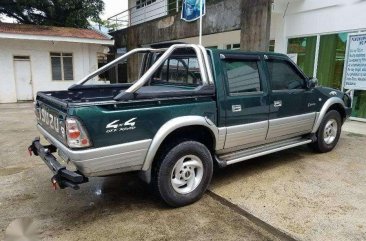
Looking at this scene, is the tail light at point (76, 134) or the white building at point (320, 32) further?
the white building at point (320, 32)

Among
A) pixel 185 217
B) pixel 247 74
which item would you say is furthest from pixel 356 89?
pixel 185 217

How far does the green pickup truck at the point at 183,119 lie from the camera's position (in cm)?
304

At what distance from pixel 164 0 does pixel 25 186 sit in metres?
14.7

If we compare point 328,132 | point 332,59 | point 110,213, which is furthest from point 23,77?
point 328,132

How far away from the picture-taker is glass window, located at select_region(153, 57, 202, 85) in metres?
4.22

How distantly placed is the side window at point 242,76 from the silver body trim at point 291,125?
64cm

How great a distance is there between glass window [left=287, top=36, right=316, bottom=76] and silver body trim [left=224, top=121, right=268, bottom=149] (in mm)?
6432

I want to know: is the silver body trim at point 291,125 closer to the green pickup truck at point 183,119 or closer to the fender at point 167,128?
the green pickup truck at point 183,119

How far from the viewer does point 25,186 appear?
438 cm

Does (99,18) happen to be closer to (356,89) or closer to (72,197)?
(356,89)

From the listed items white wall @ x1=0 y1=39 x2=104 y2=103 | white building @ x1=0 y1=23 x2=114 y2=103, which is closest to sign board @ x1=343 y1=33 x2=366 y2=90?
white building @ x1=0 y1=23 x2=114 y2=103

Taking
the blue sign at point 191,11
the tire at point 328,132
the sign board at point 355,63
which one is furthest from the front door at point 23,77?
the tire at point 328,132

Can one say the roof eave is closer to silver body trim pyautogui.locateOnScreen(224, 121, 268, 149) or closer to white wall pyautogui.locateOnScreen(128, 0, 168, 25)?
white wall pyautogui.locateOnScreen(128, 0, 168, 25)

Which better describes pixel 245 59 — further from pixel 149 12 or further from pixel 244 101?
pixel 149 12
